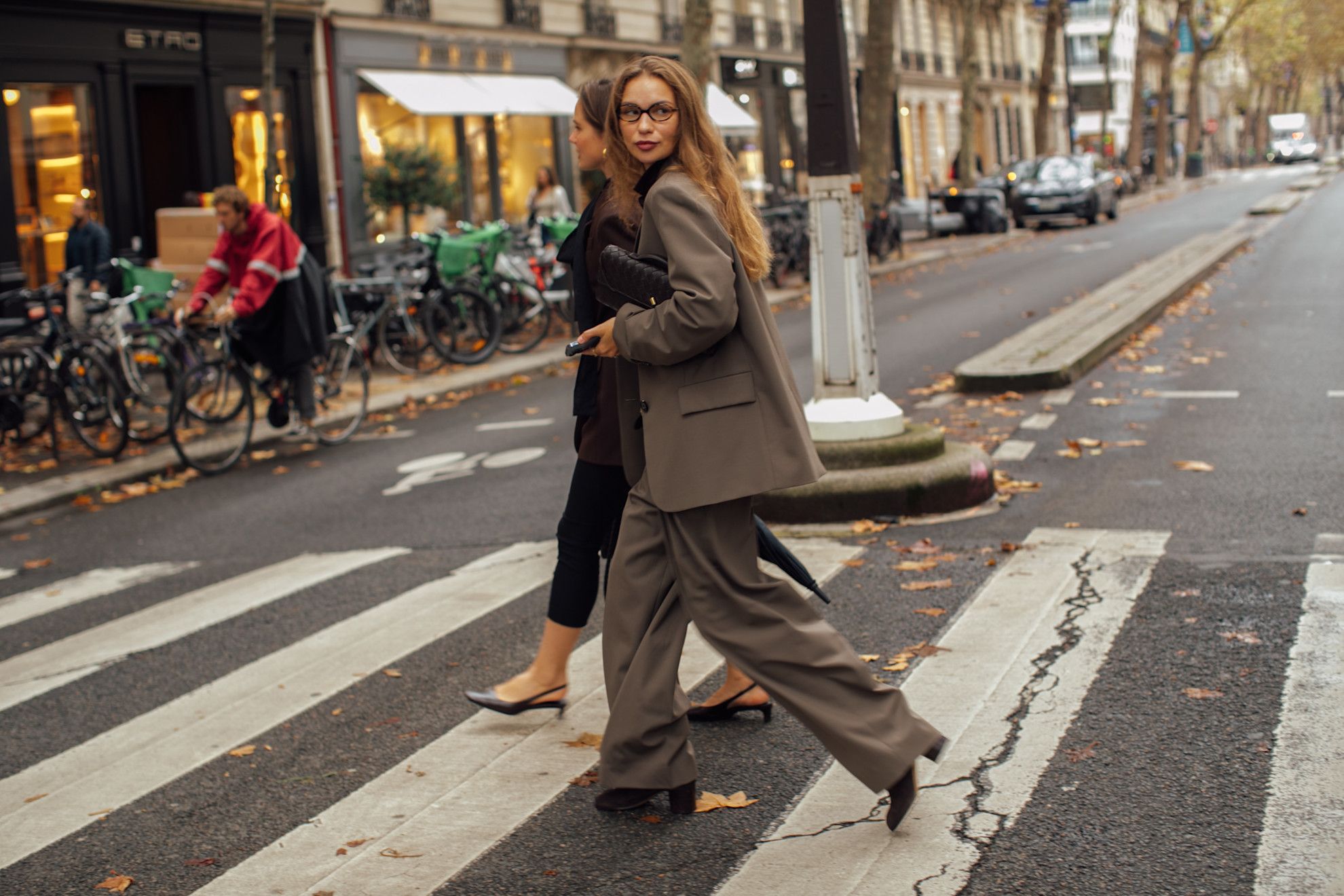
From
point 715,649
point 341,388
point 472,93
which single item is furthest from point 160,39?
point 715,649

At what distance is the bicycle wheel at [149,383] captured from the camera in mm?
11688

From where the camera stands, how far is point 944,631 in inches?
207

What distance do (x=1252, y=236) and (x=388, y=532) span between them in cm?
2101

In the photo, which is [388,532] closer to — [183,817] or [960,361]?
[183,817]

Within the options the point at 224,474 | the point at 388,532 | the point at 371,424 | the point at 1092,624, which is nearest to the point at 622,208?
the point at 1092,624

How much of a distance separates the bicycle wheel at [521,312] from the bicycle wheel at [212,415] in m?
5.94

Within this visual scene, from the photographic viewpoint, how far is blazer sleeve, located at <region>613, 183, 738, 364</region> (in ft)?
11.4

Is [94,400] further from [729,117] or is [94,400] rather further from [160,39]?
[729,117]

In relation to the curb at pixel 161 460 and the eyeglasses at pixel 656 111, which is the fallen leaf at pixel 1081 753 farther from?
the curb at pixel 161 460

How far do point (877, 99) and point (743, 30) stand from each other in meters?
11.2

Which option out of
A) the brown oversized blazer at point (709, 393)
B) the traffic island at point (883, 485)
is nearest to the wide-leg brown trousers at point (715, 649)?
the brown oversized blazer at point (709, 393)

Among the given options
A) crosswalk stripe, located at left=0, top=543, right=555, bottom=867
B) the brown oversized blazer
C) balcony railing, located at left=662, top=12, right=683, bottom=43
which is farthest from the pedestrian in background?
balcony railing, located at left=662, top=12, right=683, bottom=43

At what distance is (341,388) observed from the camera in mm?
12016

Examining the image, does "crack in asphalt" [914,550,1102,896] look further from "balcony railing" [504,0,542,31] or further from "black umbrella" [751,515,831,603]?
"balcony railing" [504,0,542,31]
